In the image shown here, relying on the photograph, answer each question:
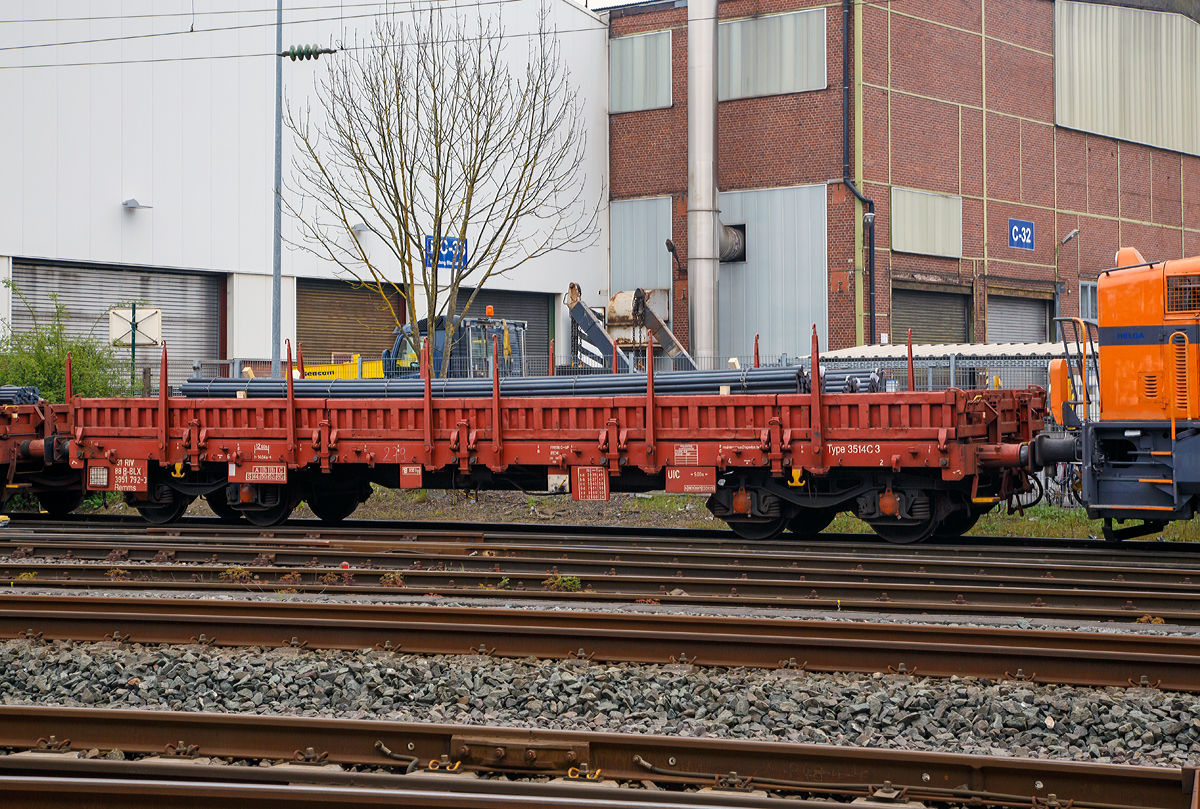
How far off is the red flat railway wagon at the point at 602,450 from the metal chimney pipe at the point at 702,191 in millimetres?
19063

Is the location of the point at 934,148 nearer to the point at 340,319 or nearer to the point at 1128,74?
the point at 1128,74

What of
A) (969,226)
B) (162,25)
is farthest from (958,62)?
(162,25)

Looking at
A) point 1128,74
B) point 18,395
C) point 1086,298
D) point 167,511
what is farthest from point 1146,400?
point 1128,74

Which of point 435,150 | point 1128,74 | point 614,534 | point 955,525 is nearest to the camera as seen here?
point 955,525

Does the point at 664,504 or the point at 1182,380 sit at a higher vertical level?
the point at 1182,380

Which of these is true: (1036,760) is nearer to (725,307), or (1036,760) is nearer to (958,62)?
(725,307)

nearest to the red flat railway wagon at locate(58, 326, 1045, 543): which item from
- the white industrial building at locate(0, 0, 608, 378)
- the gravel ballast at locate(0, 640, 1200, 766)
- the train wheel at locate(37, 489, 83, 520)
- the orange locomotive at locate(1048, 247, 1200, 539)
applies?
the orange locomotive at locate(1048, 247, 1200, 539)

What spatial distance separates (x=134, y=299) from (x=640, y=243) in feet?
52.7

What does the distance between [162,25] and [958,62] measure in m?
24.2

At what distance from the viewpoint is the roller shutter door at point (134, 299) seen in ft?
90.8

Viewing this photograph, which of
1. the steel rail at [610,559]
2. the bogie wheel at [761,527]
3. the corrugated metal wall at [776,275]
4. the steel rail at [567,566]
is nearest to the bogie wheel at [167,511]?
the steel rail at [610,559]

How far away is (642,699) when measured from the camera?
6797mm

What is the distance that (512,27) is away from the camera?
34719 millimetres

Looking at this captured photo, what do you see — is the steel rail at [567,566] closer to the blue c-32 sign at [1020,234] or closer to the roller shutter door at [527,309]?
the roller shutter door at [527,309]
